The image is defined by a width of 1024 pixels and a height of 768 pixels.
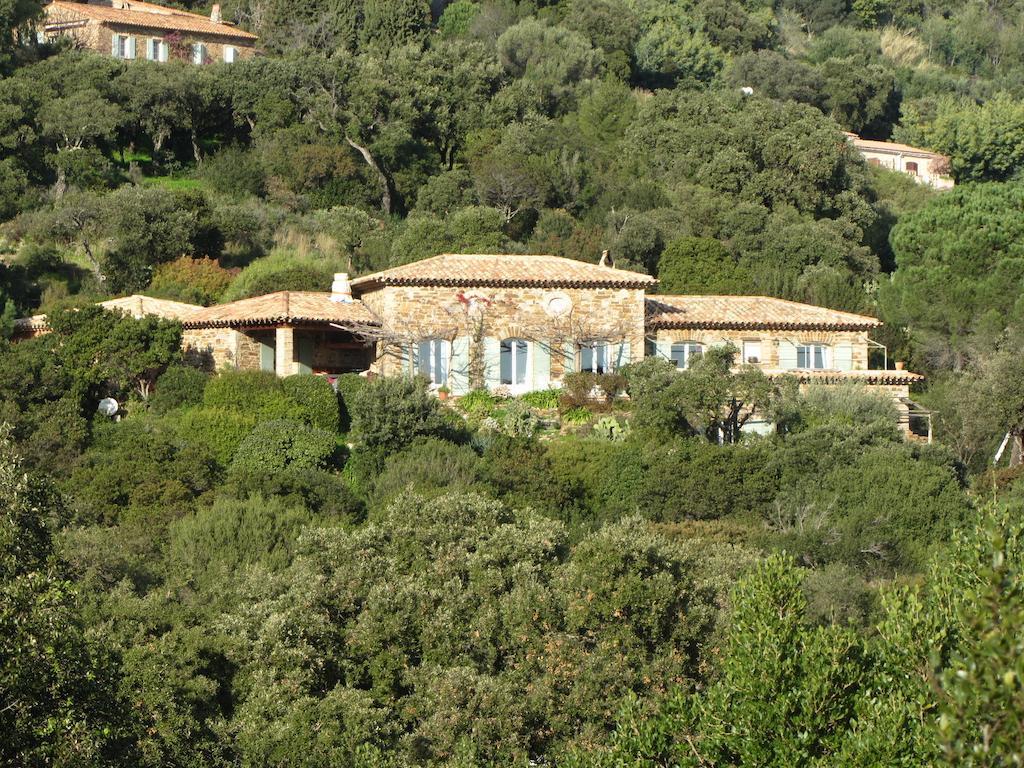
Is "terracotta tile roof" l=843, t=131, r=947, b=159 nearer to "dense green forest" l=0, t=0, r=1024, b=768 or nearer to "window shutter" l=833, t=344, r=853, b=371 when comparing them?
"dense green forest" l=0, t=0, r=1024, b=768

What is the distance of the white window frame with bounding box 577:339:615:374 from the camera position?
3653cm

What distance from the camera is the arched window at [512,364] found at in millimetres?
36188

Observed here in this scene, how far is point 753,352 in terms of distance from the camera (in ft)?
127

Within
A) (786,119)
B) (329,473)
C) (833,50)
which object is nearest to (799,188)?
(786,119)

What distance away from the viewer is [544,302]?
3656 centimetres

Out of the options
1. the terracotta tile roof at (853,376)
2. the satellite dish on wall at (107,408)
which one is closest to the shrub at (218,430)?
the satellite dish on wall at (107,408)

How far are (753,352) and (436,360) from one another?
7694 millimetres

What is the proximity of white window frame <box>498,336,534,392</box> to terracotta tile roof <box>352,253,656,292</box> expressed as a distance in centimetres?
129

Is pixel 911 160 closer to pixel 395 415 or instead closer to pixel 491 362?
pixel 491 362

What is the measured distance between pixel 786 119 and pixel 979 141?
1802cm

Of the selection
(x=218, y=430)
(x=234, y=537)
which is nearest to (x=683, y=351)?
(x=218, y=430)

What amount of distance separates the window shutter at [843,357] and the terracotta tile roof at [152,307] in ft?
48.9

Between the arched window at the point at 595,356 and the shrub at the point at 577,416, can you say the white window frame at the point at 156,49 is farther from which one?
the shrub at the point at 577,416

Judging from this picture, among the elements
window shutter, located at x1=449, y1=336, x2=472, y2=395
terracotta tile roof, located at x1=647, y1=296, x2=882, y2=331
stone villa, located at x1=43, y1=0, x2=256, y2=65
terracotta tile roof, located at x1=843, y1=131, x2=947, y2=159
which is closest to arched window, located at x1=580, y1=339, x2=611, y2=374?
terracotta tile roof, located at x1=647, y1=296, x2=882, y2=331
